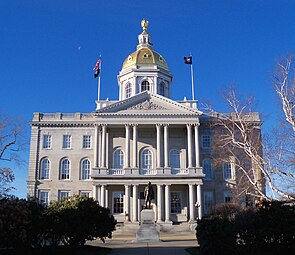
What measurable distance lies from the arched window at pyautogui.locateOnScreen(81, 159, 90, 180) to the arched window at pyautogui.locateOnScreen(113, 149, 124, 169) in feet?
12.0

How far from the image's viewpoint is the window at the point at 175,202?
1934 inches

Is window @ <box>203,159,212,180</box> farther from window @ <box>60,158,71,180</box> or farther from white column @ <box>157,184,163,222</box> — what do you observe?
window @ <box>60,158,71,180</box>

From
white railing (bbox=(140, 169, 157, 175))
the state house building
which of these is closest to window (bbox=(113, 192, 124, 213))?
the state house building

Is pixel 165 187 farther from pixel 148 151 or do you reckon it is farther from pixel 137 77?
pixel 137 77

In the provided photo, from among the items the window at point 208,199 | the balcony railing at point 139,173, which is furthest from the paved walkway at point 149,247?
the window at point 208,199

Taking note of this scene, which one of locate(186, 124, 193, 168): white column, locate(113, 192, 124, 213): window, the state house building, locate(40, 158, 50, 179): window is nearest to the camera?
the state house building

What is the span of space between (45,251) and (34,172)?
1341 inches

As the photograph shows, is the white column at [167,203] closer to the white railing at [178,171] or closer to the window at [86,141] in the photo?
the white railing at [178,171]

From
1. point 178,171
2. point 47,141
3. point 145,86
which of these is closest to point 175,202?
point 178,171

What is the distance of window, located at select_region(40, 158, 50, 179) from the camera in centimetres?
5169

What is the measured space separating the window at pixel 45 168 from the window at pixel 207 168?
20624mm

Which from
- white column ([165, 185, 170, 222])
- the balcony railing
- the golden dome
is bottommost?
white column ([165, 185, 170, 222])

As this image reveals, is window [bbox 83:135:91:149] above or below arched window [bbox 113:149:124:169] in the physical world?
above

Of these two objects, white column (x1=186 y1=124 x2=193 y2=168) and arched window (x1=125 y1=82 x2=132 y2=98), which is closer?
white column (x1=186 y1=124 x2=193 y2=168)
